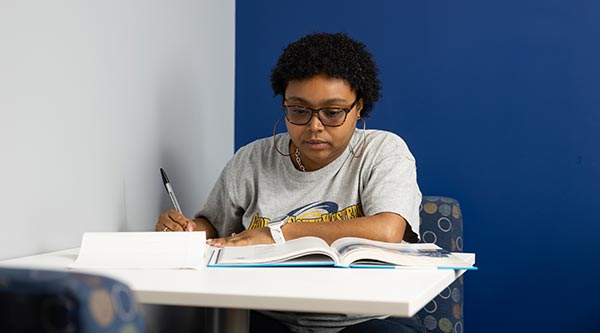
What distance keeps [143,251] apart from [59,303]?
0.92m

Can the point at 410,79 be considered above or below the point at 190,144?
above

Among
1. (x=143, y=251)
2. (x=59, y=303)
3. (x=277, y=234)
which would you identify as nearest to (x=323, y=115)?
(x=277, y=234)

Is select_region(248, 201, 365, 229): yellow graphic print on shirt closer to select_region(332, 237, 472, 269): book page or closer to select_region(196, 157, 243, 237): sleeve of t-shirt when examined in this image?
select_region(196, 157, 243, 237): sleeve of t-shirt

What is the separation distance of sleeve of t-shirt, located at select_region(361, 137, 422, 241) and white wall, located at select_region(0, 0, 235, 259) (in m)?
0.61

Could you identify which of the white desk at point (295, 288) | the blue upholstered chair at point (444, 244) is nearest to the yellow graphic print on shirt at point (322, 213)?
the blue upholstered chair at point (444, 244)

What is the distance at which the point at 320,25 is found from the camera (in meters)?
2.54

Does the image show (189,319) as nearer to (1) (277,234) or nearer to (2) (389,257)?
(1) (277,234)

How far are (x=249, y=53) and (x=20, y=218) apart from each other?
131cm

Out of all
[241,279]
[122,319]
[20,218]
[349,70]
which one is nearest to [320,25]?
[349,70]

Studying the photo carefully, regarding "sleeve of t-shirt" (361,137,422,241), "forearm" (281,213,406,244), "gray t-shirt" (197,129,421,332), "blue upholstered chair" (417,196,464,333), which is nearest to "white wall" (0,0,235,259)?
"gray t-shirt" (197,129,421,332)

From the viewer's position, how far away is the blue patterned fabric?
424 millimetres

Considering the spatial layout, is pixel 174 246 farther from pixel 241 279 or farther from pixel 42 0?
pixel 42 0

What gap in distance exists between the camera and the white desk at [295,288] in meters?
0.96

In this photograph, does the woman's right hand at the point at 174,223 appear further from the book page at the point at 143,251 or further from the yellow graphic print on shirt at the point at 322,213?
the book page at the point at 143,251
